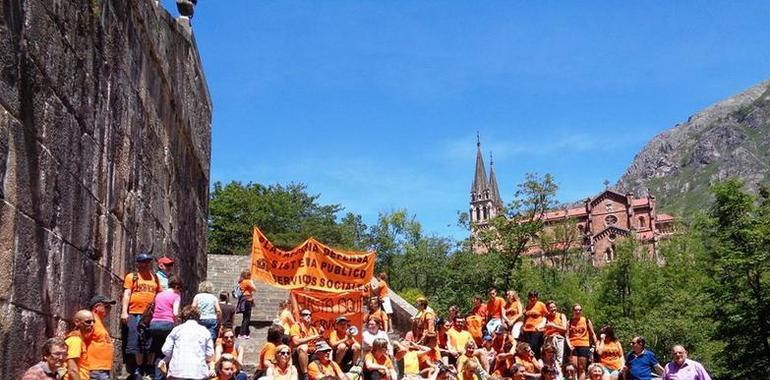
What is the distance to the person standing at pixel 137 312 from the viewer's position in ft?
26.7

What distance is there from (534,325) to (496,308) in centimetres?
130

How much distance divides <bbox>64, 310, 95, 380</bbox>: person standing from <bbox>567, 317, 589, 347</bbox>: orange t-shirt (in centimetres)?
849

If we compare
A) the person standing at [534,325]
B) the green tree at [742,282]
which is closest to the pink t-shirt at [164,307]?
the person standing at [534,325]

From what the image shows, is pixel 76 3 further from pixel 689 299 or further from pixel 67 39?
pixel 689 299

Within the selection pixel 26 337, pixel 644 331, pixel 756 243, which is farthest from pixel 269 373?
pixel 644 331

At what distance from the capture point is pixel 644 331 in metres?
42.0

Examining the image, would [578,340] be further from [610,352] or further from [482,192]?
[482,192]

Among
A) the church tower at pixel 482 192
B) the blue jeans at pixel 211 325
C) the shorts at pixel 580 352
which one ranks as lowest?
the shorts at pixel 580 352

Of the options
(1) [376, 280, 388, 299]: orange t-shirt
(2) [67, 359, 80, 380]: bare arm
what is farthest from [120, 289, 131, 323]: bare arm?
(1) [376, 280, 388, 299]: orange t-shirt

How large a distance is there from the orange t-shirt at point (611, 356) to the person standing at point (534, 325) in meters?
1.33

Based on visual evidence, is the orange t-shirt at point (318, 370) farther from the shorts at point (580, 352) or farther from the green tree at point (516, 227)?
the green tree at point (516, 227)

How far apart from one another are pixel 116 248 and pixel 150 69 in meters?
2.85

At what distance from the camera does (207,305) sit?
9500 millimetres

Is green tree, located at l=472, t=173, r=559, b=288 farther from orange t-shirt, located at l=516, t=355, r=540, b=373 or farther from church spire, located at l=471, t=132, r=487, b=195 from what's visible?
church spire, located at l=471, t=132, r=487, b=195
